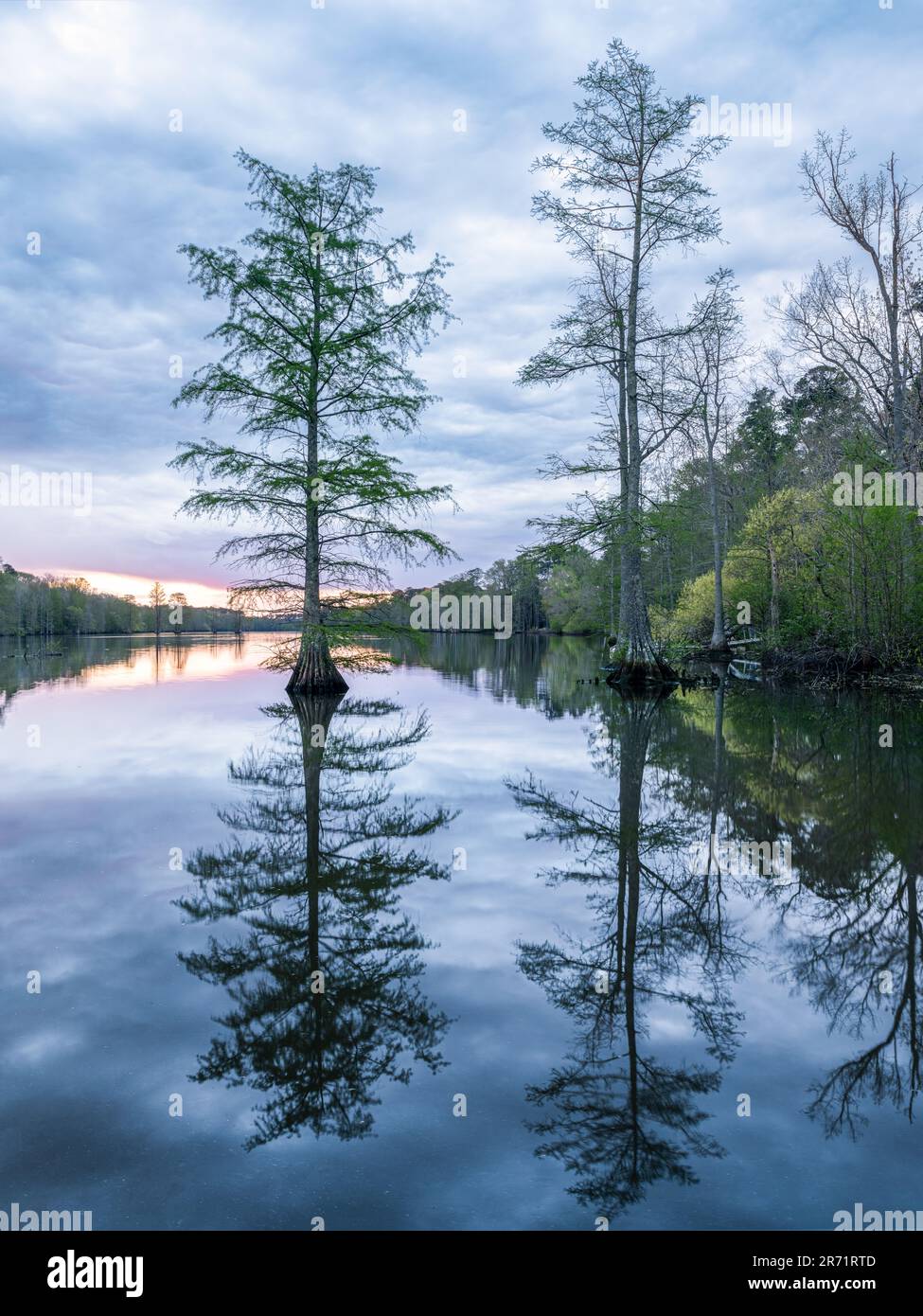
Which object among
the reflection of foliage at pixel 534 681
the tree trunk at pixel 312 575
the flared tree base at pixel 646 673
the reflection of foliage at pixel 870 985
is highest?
the tree trunk at pixel 312 575

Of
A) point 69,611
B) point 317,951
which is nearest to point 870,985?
point 317,951

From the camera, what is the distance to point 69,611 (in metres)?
118

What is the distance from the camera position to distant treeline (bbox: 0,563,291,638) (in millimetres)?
100500

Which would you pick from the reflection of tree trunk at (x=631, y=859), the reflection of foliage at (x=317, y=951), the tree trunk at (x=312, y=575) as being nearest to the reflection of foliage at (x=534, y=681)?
the tree trunk at (x=312, y=575)

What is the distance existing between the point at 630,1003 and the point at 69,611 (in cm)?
13000

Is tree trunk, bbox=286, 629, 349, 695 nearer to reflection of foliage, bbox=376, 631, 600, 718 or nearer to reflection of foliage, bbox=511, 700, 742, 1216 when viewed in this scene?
reflection of foliage, bbox=376, 631, 600, 718

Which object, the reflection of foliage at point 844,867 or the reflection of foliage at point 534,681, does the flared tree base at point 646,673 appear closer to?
the reflection of foliage at point 534,681

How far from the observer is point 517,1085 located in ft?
9.86

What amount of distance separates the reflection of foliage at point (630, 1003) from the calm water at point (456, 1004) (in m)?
0.02

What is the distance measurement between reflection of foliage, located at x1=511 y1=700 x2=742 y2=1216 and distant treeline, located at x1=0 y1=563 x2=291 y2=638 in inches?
2785

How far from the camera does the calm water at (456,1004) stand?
8.18 feet

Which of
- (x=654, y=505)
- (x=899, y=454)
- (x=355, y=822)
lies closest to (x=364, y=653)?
(x=654, y=505)

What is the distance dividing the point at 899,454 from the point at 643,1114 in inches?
956

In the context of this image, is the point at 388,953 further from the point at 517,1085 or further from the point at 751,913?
the point at 751,913
